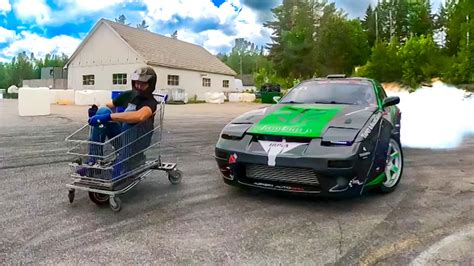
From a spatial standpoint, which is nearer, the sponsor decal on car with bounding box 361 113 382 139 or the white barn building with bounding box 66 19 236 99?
the sponsor decal on car with bounding box 361 113 382 139

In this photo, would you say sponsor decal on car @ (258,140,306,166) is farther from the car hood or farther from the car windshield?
the car windshield

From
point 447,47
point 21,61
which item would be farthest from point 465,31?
point 21,61

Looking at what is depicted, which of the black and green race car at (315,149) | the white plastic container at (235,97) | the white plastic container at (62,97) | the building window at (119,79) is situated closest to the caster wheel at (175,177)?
the black and green race car at (315,149)

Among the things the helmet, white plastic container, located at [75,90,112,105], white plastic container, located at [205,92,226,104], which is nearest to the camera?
the helmet

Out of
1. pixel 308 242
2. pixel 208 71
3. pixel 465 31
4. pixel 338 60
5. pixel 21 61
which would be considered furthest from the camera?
pixel 21 61

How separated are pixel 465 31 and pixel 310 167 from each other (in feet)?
99.1

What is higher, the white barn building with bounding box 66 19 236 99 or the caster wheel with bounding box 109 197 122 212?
the white barn building with bounding box 66 19 236 99

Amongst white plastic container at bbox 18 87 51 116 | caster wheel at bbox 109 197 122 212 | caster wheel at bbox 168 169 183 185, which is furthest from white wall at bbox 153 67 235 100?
caster wheel at bbox 109 197 122 212

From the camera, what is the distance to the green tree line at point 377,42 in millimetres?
31077

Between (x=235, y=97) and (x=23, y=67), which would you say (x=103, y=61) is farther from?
(x=23, y=67)

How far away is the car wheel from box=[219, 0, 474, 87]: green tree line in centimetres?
2213

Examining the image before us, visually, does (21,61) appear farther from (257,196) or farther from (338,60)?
(257,196)

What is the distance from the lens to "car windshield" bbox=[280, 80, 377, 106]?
4.91 meters

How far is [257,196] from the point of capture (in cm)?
437
